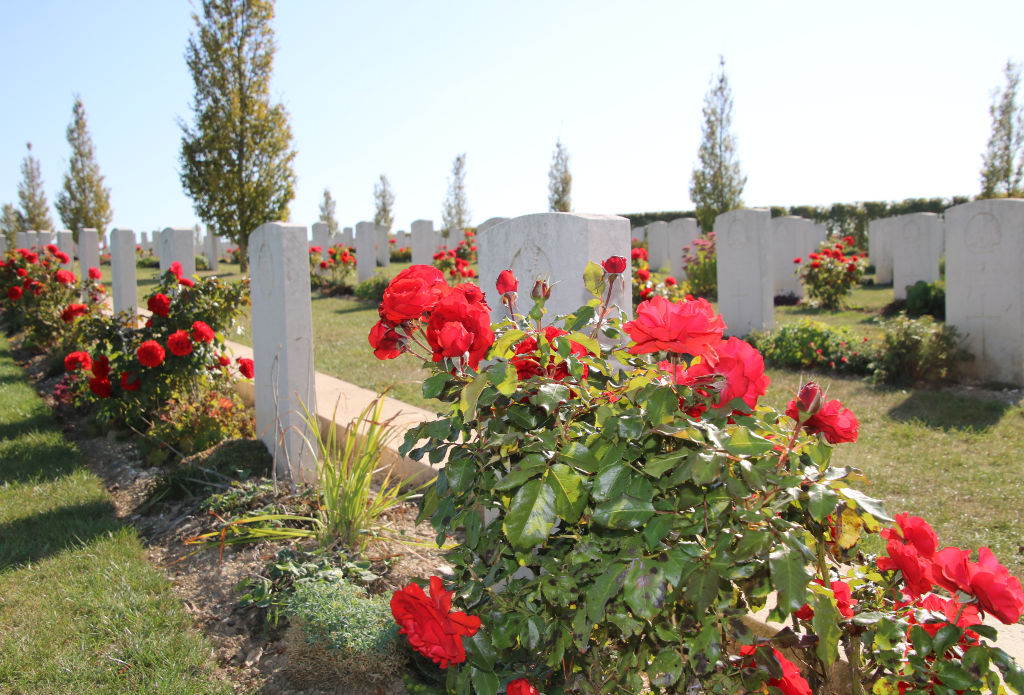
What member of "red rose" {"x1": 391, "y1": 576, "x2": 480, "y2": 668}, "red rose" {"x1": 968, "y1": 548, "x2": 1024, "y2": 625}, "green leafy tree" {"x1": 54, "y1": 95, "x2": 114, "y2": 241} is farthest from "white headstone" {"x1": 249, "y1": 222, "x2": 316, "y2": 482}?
"green leafy tree" {"x1": 54, "y1": 95, "x2": 114, "y2": 241}

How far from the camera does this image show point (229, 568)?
3252 mm

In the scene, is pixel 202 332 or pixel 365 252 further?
pixel 365 252

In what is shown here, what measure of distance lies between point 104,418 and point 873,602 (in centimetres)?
545

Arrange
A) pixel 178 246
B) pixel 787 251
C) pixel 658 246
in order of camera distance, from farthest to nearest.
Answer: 1. pixel 658 246
2. pixel 787 251
3. pixel 178 246

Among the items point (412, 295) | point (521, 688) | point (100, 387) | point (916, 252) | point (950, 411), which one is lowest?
point (950, 411)

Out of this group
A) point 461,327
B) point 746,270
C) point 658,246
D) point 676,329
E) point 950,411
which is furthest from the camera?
point 658,246

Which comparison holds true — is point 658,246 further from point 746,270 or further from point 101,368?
point 101,368

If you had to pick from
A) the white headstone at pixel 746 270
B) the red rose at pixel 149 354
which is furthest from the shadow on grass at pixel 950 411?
the red rose at pixel 149 354

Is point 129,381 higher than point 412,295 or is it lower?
lower

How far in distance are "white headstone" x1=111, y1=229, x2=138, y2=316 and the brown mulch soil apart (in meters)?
4.03

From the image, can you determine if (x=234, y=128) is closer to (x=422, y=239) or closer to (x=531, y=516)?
(x=422, y=239)

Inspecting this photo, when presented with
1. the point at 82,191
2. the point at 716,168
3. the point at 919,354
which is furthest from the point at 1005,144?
the point at 82,191

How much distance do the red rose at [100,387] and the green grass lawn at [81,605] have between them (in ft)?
2.18

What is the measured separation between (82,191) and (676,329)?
31036 mm
